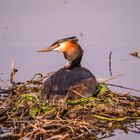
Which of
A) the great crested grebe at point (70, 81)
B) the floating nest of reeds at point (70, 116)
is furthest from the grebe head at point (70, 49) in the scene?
the floating nest of reeds at point (70, 116)

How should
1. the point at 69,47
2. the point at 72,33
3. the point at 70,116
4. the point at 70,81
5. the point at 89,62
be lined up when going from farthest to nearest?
1. the point at 72,33
2. the point at 89,62
3. the point at 69,47
4. the point at 70,81
5. the point at 70,116

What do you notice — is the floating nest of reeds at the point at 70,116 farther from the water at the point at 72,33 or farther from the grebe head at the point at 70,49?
the water at the point at 72,33

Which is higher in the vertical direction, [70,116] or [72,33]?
[72,33]

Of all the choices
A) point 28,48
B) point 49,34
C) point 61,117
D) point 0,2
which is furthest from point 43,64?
point 0,2

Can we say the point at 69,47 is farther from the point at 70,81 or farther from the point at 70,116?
the point at 70,116

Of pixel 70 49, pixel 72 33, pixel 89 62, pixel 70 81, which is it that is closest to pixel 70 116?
pixel 70 81

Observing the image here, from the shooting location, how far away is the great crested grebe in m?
6.73

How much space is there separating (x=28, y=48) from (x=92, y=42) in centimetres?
115

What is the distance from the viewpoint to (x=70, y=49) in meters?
7.46

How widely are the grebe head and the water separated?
701mm

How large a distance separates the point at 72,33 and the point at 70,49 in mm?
2961

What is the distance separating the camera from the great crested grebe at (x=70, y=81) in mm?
6727

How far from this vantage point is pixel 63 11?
39.9 ft

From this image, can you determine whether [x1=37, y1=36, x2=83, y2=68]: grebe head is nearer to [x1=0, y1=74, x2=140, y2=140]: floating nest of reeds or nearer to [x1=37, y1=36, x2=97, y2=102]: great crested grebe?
[x1=37, y1=36, x2=97, y2=102]: great crested grebe
